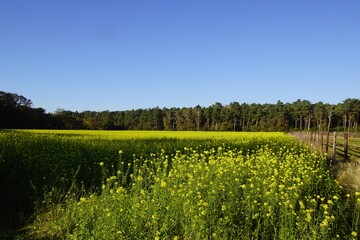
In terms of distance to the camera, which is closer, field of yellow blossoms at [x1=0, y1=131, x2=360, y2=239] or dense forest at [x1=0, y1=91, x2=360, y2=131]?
field of yellow blossoms at [x1=0, y1=131, x2=360, y2=239]

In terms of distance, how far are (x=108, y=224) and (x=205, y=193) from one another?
6.81 ft

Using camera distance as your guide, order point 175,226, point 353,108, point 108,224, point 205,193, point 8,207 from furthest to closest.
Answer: point 353,108
point 8,207
point 205,193
point 175,226
point 108,224

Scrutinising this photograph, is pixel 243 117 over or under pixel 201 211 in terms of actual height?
over

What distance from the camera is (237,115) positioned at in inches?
4515

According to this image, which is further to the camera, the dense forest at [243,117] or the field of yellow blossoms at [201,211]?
the dense forest at [243,117]

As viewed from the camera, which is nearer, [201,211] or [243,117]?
[201,211]

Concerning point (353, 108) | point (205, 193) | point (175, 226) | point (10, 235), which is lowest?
point (10, 235)

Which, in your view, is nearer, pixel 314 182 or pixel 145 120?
pixel 314 182

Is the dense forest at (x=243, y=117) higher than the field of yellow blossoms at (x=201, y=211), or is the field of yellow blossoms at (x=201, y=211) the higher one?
the dense forest at (x=243, y=117)

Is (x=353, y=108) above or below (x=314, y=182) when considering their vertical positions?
above

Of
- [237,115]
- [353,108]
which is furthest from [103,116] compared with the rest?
[353,108]

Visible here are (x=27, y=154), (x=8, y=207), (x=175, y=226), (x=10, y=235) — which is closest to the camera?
A: (x=175, y=226)

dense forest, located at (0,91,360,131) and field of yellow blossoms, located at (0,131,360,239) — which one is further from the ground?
dense forest, located at (0,91,360,131)

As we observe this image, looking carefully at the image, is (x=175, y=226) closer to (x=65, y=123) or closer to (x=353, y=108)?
(x=65, y=123)
